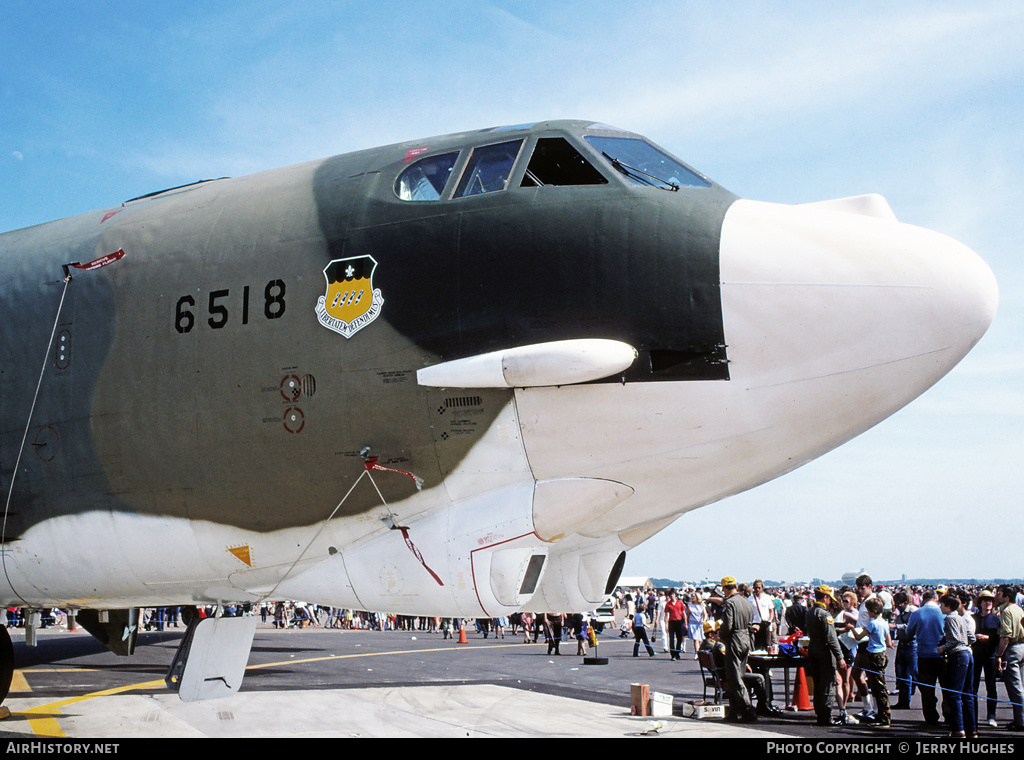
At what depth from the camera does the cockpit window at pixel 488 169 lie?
5.99m

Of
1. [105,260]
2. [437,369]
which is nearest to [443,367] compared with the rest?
[437,369]

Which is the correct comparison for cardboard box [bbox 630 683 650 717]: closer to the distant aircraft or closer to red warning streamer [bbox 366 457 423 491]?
the distant aircraft

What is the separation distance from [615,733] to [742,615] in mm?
2612

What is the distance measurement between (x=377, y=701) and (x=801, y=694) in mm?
5933

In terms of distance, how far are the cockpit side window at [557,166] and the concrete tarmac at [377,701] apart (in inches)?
249

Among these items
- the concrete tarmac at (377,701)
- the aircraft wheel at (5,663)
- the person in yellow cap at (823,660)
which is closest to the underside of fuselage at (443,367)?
the aircraft wheel at (5,663)

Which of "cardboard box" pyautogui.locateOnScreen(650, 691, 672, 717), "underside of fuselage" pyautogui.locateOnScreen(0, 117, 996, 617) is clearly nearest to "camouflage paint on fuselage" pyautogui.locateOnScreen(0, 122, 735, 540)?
"underside of fuselage" pyautogui.locateOnScreen(0, 117, 996, 617)

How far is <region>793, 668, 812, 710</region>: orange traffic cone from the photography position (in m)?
12.4

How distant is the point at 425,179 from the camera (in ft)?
20.3

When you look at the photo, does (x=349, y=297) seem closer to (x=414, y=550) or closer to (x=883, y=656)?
(x=414, y=550)

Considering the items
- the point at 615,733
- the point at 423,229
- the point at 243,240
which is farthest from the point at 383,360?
the point at 615,733

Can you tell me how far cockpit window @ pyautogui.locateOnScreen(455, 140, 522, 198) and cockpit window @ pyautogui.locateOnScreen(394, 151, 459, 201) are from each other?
0.15 m

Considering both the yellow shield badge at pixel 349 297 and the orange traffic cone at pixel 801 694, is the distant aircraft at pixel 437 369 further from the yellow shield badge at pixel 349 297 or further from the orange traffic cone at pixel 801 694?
the orange traffic cone at pixel 801 694
